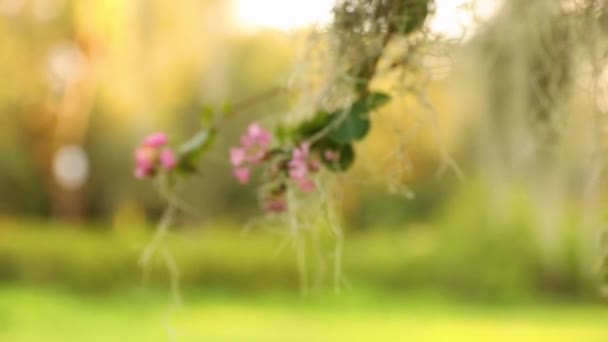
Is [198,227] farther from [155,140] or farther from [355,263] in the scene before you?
[155,140]

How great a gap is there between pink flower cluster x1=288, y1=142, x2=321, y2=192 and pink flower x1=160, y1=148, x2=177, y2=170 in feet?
0.44

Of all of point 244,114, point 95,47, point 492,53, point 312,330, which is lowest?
point 312,330

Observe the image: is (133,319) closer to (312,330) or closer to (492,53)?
(312,330)

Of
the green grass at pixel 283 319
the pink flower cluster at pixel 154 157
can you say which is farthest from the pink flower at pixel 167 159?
the green grass at pixel 283 319

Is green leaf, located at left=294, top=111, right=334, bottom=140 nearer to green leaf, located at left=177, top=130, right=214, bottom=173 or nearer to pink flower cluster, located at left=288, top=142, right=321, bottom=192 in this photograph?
pink flower cluster, located at left=288, top=142, right=321, bottom=192

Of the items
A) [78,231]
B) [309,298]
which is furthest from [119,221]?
[309,298]

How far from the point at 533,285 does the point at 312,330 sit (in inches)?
81.4

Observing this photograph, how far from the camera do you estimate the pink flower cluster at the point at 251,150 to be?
0.83 m

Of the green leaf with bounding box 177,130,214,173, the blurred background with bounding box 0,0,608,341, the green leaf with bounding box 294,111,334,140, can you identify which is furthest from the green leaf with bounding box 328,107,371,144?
the blurred background with bounding box 0,0,608,341

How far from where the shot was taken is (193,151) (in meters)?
0.91

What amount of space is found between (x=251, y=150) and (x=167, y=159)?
10 cm

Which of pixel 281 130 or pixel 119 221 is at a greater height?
pixel 119 221

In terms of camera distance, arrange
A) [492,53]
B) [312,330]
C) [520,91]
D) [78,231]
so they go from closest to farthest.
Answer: [520,91]
[492,53]
[312,330]
[78,231]

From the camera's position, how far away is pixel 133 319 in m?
5.66
